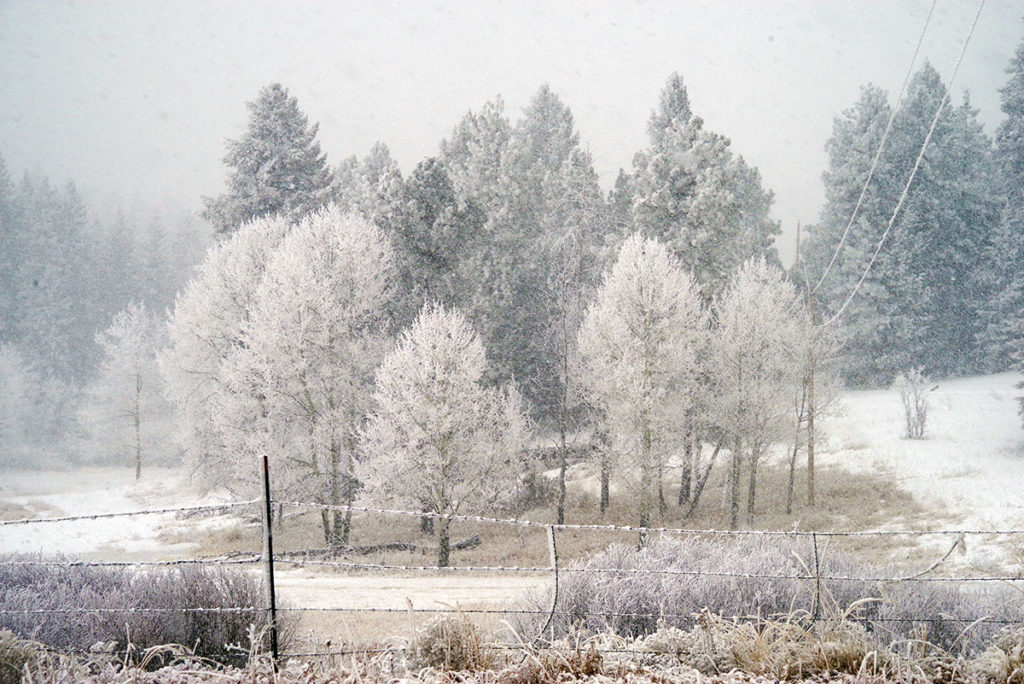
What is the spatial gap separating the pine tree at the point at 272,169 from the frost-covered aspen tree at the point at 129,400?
999 cm

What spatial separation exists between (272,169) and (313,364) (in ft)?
31.9

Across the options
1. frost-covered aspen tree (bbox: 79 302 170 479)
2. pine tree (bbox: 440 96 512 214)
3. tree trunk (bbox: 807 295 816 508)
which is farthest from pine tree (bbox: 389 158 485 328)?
frost-covered aspen tree (bbox: 79 302 170 479)

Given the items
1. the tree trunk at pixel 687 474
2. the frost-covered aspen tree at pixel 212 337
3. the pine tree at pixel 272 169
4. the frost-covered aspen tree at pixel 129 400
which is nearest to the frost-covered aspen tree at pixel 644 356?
the tree trunk at pixel 687 474

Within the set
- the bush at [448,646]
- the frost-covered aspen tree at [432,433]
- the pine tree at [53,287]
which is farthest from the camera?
the pine tree at [53,287]

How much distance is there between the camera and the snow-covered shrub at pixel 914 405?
2380cm

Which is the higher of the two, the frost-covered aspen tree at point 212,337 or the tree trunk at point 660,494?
the frost-covered aspen tree at point 212,337

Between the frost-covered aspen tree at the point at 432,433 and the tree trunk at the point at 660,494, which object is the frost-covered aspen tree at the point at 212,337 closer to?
the frost-covered aspen tree at the point at 432,433

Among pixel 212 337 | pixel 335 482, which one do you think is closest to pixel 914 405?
pixel 335 482

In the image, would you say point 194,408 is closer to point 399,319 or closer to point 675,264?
point 399,319

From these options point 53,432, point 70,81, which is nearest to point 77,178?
point 70,81

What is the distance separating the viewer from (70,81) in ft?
150

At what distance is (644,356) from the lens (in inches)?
750

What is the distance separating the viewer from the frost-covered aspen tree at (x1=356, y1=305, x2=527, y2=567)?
17.8 m

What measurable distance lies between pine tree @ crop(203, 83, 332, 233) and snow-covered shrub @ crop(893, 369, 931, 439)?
20335 millimetres
